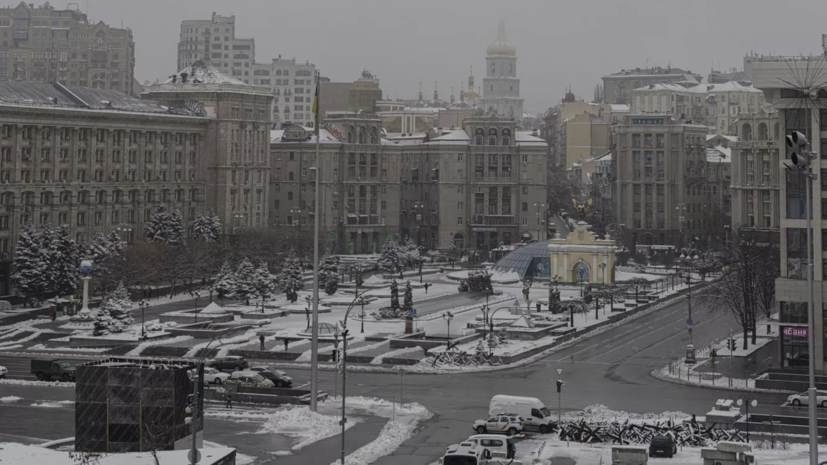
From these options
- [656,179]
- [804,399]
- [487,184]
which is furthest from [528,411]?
[656,179]

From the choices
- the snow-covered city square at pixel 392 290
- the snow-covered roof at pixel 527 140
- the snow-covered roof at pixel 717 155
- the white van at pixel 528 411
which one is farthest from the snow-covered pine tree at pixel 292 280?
the snow-covered roof at pixel 717 155

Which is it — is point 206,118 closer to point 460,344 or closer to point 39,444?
point 460,344

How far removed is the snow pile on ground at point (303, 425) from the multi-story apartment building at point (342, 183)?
359ft

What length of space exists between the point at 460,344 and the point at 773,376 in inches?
871

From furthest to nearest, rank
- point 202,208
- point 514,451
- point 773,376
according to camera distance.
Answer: point 202,208 < point 773,376 < point 514,451

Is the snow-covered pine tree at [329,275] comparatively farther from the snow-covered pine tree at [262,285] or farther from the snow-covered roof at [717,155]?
the snow-covered roof at [717,155]

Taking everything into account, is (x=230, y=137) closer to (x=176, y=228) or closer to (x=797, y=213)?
(x=176, y=228)

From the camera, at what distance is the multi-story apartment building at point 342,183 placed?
170 metres

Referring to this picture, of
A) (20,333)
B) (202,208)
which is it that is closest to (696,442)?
(20,333)

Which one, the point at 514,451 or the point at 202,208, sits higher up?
the point at 202,208

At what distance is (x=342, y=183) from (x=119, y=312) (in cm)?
8369

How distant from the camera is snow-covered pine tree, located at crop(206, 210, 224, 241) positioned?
139000 millimetres

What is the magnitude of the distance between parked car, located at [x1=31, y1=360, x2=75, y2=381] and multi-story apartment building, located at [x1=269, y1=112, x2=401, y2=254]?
318 ft

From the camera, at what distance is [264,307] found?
102750mm
